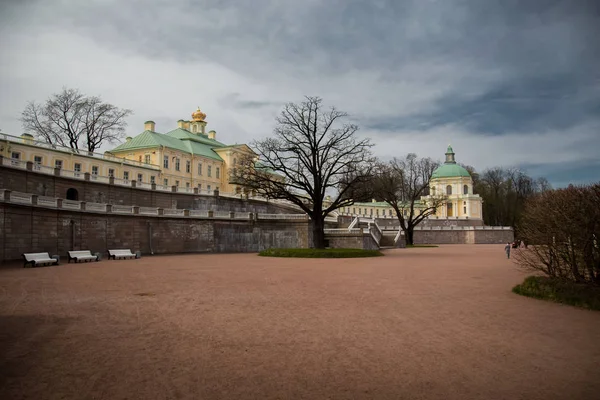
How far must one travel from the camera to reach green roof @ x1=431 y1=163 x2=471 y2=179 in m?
105

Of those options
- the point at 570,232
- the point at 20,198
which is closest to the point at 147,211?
the point at 20,198

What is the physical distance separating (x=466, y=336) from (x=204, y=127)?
76.5 m

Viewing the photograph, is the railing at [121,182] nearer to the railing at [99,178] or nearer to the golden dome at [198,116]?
the railing at [99,178]

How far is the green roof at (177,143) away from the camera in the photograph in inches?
2461

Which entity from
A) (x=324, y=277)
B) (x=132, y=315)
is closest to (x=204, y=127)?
(x=324, y=277)

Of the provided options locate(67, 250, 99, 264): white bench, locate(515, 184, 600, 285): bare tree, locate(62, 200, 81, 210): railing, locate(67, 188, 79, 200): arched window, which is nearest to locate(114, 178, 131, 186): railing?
locate(67, 188, 79, 200): arched window

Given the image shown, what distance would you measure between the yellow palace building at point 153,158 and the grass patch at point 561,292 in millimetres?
34756

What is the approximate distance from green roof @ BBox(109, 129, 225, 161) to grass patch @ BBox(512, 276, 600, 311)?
54.5 meters

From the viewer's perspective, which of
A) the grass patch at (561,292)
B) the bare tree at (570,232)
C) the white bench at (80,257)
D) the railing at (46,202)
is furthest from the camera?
the railing at (46,202)

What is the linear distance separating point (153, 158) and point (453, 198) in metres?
69.7

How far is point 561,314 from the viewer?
11.7 meters

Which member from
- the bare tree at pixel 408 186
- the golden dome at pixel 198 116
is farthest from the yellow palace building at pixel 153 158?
the bare tree at pixel 408 186

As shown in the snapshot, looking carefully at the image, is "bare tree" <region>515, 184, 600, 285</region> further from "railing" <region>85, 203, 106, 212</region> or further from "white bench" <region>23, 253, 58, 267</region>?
"railing" <region>85, 203, 106, 212</region>

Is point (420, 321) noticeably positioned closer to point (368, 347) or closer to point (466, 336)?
point (466, 336)
